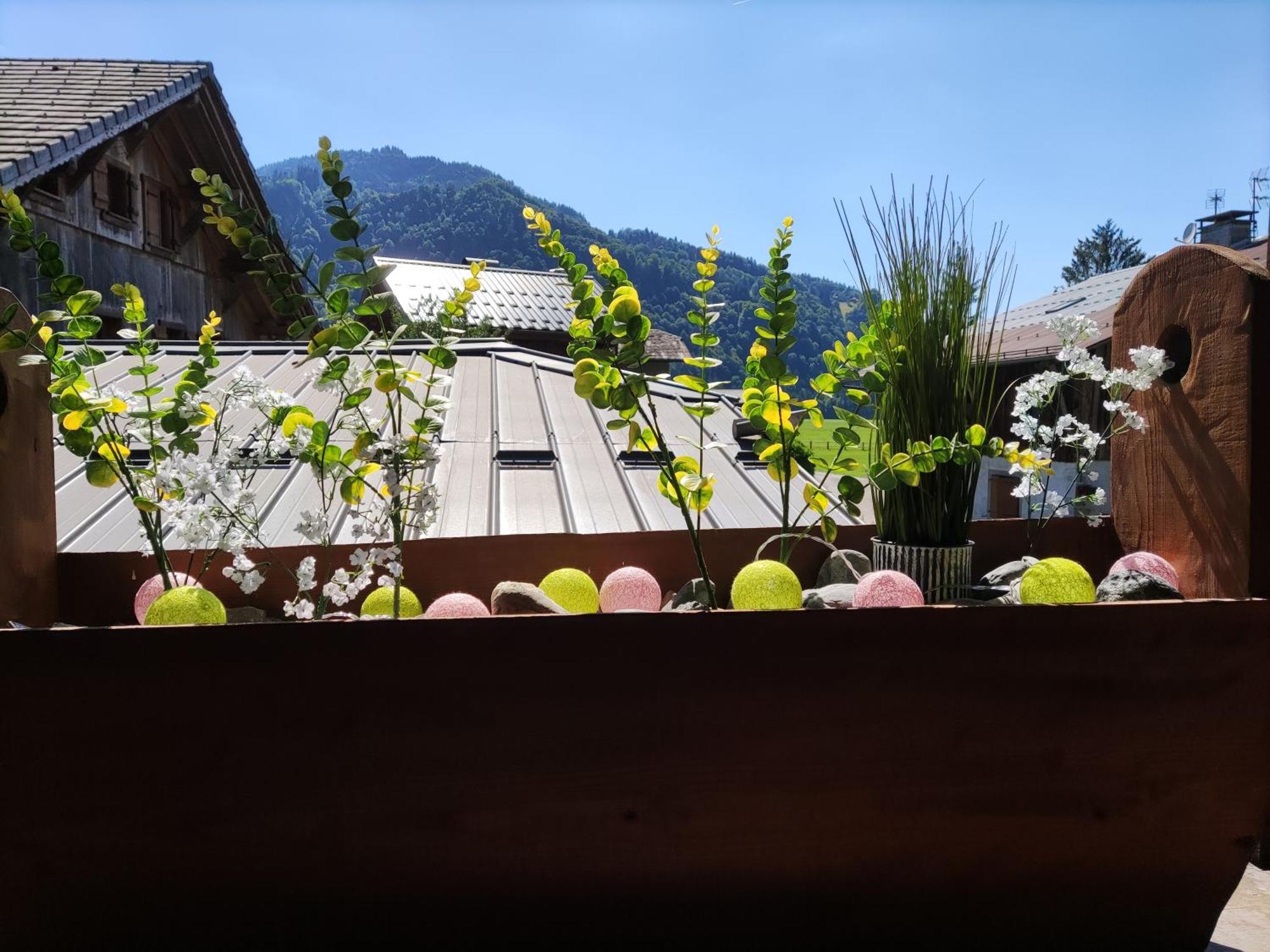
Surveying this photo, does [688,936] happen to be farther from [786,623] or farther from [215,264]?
[215,264]

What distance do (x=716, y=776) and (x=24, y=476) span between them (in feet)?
3.55

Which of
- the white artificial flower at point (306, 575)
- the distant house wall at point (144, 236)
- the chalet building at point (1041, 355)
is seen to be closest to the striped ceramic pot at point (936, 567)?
the white artificial flower at point (306, 575)

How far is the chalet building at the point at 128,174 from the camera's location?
23.2 ft

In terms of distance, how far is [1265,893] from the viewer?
1.28m

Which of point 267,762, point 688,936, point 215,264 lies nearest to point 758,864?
point 688,936

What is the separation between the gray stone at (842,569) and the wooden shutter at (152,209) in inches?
407

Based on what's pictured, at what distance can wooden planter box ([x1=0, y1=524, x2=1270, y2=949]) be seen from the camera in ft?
3.23

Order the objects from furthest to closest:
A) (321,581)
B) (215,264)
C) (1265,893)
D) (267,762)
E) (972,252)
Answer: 1. (215,264)
2. (972,252)
3. (321,581)
4. (1265,893)
5. (267,762)

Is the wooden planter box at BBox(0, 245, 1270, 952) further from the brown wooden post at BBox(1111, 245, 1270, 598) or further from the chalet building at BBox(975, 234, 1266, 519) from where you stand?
the chalet building at BBox(975, 234, 1266, 519)

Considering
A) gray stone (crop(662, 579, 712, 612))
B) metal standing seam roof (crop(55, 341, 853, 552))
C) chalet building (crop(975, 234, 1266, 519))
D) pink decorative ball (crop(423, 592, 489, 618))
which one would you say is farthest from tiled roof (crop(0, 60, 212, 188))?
chalet building (crop(975, 234, 1266, 519))

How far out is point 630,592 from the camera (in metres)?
1.47

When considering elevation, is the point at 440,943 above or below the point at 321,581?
below

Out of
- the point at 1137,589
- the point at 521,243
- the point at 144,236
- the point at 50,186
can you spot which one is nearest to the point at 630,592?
the point at 1137,589

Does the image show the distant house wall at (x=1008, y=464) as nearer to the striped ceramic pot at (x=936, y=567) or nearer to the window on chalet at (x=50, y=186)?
the window on chalet at (x=50, y=186)
